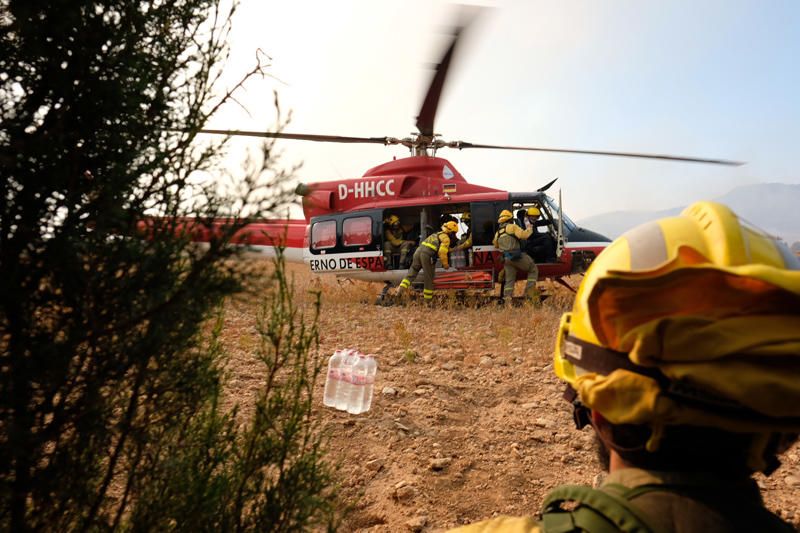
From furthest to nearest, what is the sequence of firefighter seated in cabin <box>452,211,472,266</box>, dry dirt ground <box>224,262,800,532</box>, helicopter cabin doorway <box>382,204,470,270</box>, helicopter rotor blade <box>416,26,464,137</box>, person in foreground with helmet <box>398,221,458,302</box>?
helicopter cabin doorway <box>382,204,470,270</box> → firefighter seated in cabin <box>452,211,472,266</box> → person in foreground with helmet <box>398,221,458,302</box> → helicopter rotor blade <box>416,26,464,137</box> → dry dirt ground <box>224,262,800,532</box>

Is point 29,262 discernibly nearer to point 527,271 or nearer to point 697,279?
point 697,279

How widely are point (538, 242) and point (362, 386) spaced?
23.0ft

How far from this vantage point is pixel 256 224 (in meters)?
1.75

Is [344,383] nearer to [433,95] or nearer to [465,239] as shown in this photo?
[433,95]

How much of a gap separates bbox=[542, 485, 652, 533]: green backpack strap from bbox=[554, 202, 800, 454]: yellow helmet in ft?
0.48

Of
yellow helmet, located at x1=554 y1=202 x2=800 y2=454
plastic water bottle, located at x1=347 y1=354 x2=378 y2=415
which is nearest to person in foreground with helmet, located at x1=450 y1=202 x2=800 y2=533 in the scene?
yellow helmet, located at x1=554 y1=202 x2=800 y2=454

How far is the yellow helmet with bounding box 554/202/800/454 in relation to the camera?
0.88m

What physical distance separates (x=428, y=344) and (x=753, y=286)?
20.6 feet

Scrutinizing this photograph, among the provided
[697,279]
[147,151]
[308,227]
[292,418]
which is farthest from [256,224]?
[308,227]

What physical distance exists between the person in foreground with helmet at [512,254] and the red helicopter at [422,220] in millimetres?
344

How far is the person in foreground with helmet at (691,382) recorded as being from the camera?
2.90 feet

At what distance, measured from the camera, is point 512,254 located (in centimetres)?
1009

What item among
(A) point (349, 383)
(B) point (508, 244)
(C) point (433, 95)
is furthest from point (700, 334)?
(B) point (508, 244)

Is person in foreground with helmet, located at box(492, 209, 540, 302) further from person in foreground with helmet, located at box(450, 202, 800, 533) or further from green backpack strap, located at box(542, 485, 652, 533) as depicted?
green backpack strap, located at box(542, 485, 652, 533)
